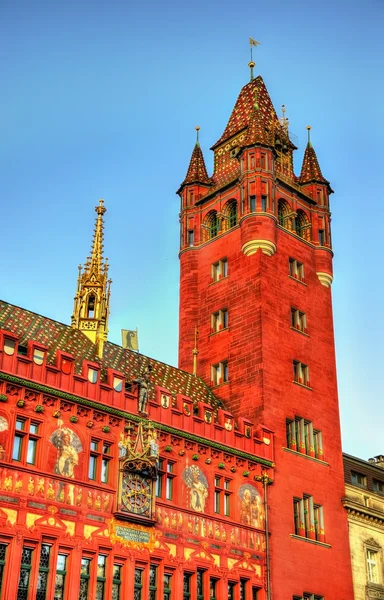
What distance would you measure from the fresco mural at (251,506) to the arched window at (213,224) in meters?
18.8

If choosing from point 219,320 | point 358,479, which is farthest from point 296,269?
point 358,479

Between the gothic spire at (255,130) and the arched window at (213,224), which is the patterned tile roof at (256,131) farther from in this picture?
the arched window at (213,224)

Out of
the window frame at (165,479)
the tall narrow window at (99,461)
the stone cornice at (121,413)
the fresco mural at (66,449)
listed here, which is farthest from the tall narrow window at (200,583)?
the fresco mural at (66,449)

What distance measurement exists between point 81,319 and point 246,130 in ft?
68.9

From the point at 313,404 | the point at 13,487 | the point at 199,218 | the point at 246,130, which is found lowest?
the point at 13,487

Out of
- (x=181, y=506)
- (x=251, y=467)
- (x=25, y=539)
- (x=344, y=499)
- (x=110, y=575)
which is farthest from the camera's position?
(x=344, y=499)

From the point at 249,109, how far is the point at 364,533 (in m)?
30.8

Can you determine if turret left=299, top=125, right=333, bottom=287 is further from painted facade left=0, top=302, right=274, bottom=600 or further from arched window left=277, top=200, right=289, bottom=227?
painted facade left=0, top=302, right=274, bottom=600

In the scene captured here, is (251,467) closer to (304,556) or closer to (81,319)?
(304,556)

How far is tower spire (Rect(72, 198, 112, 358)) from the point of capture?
4569 cm

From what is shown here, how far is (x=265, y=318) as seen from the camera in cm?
4853

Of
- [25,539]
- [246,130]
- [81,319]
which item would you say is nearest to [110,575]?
[25,539]

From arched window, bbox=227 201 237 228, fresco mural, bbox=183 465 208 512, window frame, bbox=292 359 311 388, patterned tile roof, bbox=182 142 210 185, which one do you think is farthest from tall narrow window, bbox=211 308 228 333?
fresco mural, bbox=183 465 208 512

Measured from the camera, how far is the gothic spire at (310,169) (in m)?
58.4
